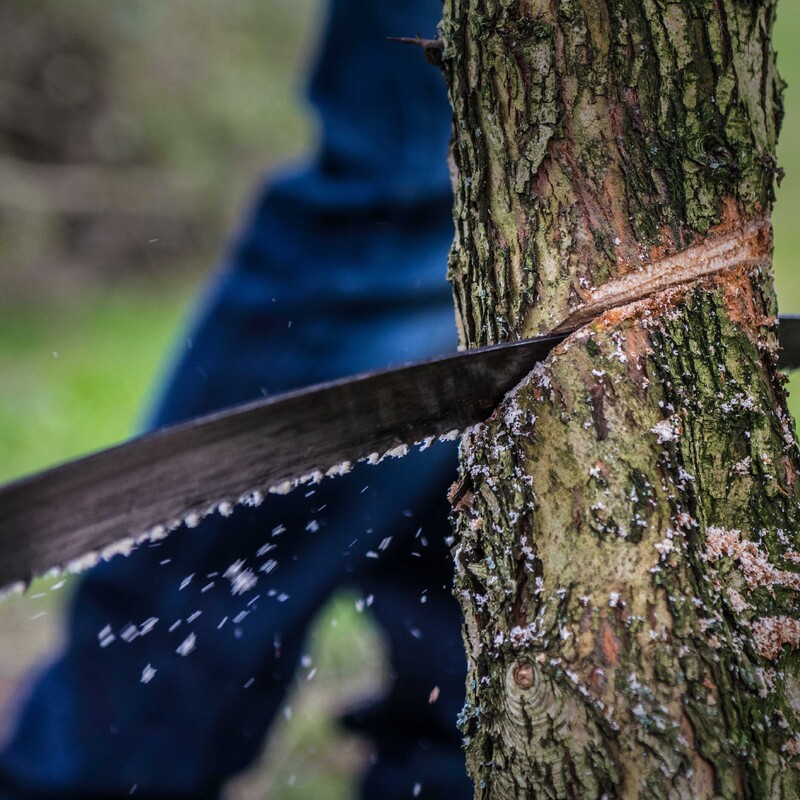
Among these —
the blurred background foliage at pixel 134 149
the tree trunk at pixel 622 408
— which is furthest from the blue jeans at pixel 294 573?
the blurred background foliage at pixel 134 149

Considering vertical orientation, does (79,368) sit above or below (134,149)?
below

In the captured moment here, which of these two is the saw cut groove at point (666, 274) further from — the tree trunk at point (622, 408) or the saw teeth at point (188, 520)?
the saw teeth at point (188, 520)

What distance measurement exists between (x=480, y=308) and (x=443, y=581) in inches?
41.3

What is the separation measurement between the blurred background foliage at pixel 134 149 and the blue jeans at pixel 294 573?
12.9ft

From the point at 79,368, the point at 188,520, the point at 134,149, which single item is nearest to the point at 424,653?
the point at 188,520

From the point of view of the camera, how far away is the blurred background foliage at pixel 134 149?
6.86 metres

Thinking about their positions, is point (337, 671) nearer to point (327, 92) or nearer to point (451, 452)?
point (451, 452)

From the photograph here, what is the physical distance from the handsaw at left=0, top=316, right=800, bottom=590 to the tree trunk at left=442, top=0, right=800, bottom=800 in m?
0.07

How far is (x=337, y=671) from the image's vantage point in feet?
9.51

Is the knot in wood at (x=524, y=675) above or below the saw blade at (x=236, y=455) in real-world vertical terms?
below

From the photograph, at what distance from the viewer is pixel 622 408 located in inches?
40.1

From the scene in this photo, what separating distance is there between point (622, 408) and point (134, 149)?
286 inches

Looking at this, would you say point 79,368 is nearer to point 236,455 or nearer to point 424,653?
point 424,653

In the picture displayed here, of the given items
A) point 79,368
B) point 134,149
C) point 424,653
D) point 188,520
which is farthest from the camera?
point 134,149
